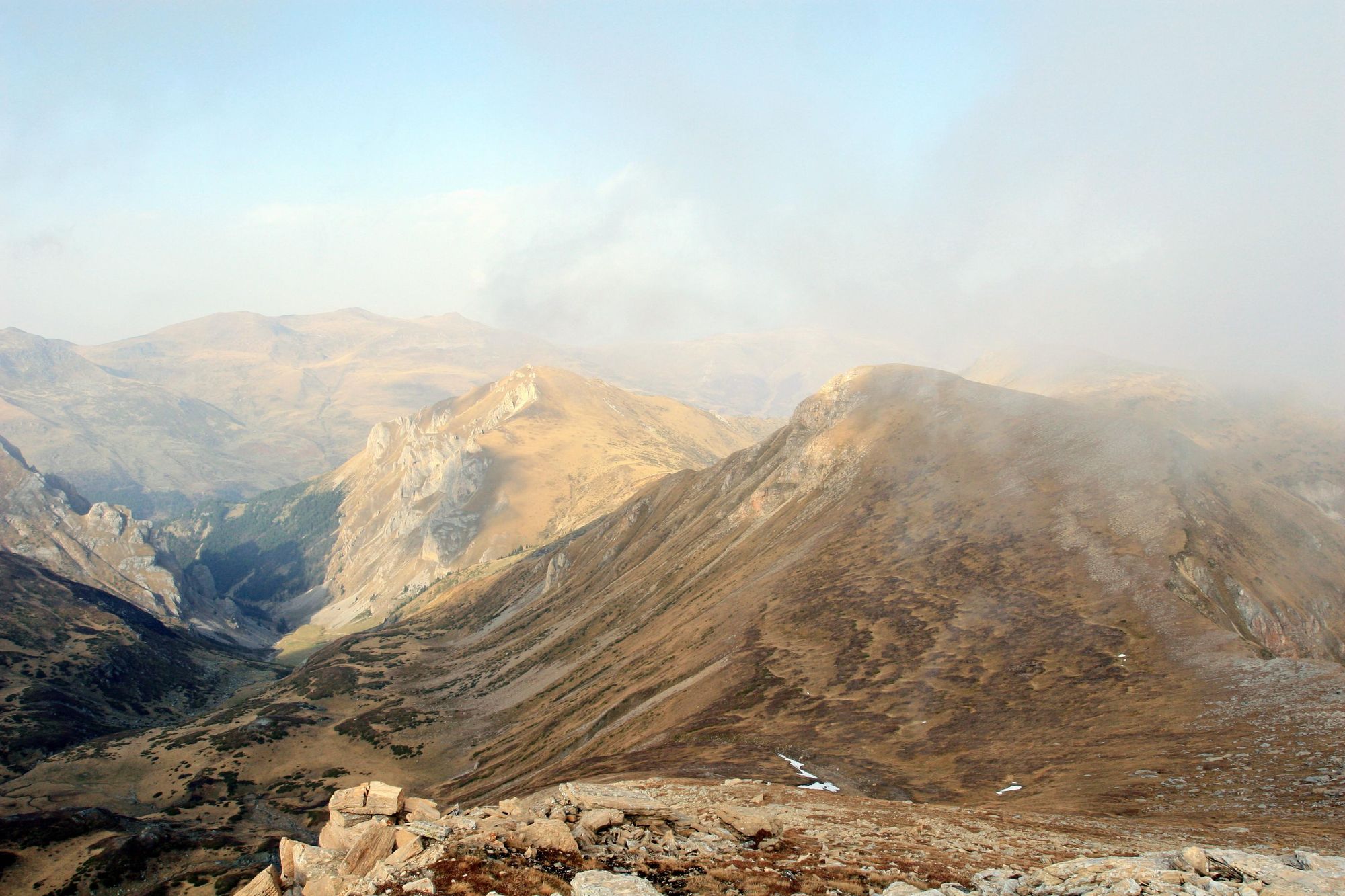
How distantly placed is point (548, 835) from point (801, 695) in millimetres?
52687

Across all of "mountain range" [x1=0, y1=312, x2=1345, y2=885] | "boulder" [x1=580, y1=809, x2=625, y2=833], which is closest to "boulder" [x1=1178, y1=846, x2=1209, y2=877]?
"mountain range" [x1=0, y1=312, x2=1345, y2=885]

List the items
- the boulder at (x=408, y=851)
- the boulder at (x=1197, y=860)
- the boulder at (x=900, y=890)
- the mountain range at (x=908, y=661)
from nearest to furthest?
1. the boulder at (x=1197, y=860)
2. the boulder at (x=900, y=890)
3. the boulder at (x=408, y=851)
4. the mountain range at (x=908, y=661)

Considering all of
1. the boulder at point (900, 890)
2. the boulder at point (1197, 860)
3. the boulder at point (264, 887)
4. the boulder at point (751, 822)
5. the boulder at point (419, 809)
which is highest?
the boulder at point (1197, 860)

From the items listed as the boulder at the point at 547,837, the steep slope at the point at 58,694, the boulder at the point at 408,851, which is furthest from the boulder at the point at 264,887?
the steep slope at the point at 58,694

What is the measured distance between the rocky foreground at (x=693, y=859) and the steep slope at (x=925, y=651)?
15209mm

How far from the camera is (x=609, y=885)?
20.7 metres

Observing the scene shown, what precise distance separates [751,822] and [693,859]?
19.4ft

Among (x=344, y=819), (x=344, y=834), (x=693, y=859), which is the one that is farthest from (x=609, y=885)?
(x=344, y=819)

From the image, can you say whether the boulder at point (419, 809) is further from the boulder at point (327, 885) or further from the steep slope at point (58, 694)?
the steep slope at point (58, 694)

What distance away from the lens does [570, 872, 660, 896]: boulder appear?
2025 centimetres

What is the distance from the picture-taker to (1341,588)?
95.2 metres

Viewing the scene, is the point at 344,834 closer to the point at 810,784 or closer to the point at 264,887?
the point at 264,887

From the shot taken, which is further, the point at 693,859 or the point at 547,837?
the point at 693,859

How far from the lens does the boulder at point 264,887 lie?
83.7ft
